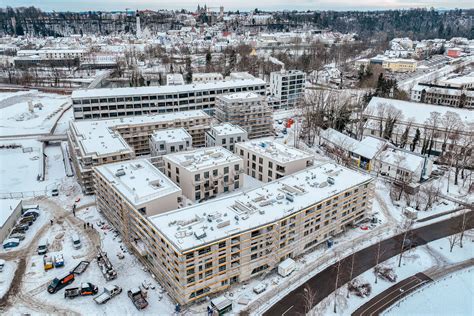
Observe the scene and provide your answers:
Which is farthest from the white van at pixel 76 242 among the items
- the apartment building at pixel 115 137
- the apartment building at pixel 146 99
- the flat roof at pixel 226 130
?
the apartment building at pixel 146 99

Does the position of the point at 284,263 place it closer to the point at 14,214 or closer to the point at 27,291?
the point at 27,291

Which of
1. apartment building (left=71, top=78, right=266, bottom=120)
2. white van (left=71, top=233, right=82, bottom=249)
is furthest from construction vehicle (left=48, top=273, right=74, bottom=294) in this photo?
apartment building (left=71, top=78, right=266, bottom=120)

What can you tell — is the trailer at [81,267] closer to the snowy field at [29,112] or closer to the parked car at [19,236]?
the parked car at [19,236]

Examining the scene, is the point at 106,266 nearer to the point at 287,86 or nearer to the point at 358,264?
the point at 358,264

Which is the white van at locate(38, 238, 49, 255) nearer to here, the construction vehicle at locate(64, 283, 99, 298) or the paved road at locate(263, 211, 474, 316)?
the construction vehicle at locate(64, 283, 99, 298)

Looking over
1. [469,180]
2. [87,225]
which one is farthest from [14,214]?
[469,180]
